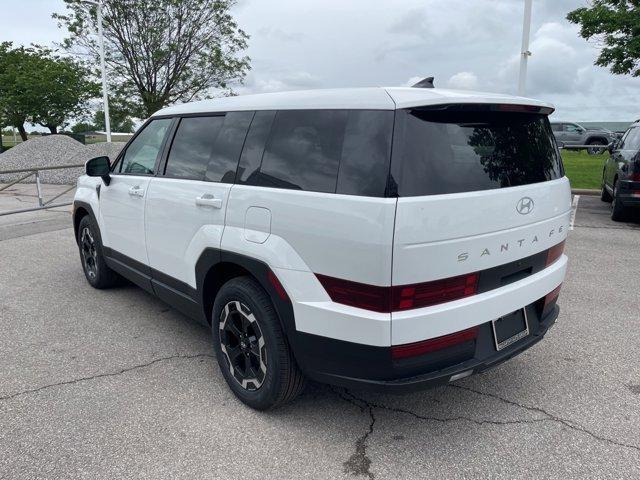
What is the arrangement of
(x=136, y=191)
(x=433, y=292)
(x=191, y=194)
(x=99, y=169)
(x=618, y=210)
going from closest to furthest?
(x=433, y=292) → (x=191, y=194) → (x=136, y=191) → (x=99, y=169) → (x=618, y=210)

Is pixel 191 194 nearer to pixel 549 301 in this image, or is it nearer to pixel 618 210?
pixel 549 301

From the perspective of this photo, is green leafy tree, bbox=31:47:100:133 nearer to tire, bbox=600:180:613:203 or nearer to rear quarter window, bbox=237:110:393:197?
tire, bbox=600:180:613:203

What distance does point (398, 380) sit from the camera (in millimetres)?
2418

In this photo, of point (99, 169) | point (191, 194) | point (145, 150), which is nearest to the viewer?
point (191, 194)

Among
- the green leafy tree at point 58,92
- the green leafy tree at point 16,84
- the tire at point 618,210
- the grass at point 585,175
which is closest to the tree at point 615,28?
the grass at point 585,175

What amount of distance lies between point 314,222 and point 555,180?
5.17 ft

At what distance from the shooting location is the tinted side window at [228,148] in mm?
3115

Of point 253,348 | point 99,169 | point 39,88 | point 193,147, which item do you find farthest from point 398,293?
point 39,88

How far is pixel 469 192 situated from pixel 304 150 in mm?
872

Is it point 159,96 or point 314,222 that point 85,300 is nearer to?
point 314,222

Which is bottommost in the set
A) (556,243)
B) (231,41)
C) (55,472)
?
(55,472)

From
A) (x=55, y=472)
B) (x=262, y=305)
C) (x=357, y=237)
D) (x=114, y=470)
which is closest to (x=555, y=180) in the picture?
(x=357, y=237)

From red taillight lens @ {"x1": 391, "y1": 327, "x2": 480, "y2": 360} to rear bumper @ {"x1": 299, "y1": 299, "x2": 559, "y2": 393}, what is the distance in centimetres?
3

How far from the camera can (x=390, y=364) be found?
2361 millimetres
